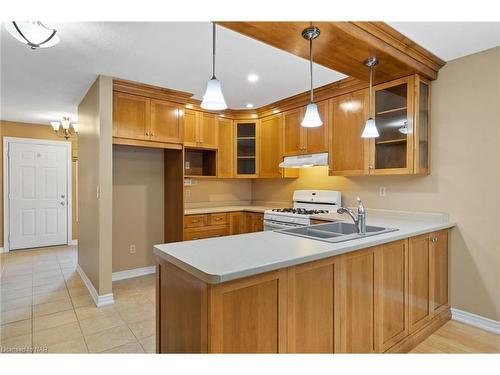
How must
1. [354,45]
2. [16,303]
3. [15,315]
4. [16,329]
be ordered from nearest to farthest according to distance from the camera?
[354,45] → [16,329] → [15,315] → [16,303]

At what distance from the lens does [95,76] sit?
311 centimetres

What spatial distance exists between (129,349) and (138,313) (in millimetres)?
648

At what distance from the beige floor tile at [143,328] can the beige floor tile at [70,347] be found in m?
0.39

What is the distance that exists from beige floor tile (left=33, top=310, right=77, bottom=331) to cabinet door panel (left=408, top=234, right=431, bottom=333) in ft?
9.87

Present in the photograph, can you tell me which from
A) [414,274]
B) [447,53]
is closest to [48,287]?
[414,274]

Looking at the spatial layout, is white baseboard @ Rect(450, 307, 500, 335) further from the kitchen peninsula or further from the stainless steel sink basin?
the stainless steel sink basin

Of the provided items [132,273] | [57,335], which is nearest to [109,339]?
[57,335]

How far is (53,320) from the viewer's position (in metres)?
2.73

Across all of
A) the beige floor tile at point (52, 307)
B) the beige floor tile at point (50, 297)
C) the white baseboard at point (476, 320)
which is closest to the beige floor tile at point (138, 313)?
the beige floor tile at point (52, 307)

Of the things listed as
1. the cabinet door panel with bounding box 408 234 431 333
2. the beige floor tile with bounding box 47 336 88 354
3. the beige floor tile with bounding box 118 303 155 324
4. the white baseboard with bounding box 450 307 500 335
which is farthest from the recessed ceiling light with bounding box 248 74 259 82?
the white baseboard with bounding box 450 307 500 335

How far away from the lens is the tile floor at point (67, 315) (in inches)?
91.8

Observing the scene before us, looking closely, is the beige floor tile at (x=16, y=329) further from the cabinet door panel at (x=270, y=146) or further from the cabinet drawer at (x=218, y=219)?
the cabinet door panel at (x=270, y=146)

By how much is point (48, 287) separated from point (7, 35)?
2.82 m

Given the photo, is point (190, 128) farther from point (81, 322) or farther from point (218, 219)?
point (81, 322)
